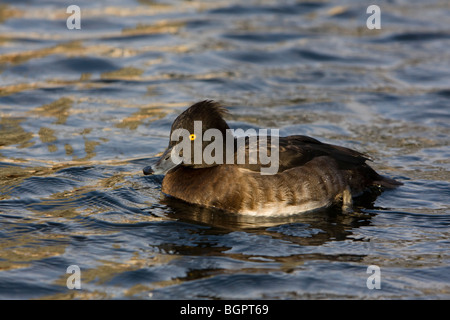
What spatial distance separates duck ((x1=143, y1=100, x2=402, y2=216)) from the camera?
7.16 meters

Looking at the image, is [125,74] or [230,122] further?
[125,74]

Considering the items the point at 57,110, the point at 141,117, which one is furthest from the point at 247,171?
the point at 57,110

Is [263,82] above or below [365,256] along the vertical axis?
above

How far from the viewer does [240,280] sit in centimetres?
570

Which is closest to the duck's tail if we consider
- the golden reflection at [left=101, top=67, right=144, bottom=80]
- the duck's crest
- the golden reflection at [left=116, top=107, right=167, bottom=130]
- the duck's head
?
the duck's head

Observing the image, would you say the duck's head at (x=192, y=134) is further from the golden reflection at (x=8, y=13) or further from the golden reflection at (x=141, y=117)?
the golden reflection at (x=8, y=13)

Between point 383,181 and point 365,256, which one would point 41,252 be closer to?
point 365,256

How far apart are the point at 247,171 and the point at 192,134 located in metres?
0.72

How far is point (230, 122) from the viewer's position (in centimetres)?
1038

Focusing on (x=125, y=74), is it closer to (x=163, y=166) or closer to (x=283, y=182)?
(x=163, y=166)

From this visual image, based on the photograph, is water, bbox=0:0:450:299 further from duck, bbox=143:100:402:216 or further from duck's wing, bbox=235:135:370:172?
duck's wing, bbox=235:135:370:172
